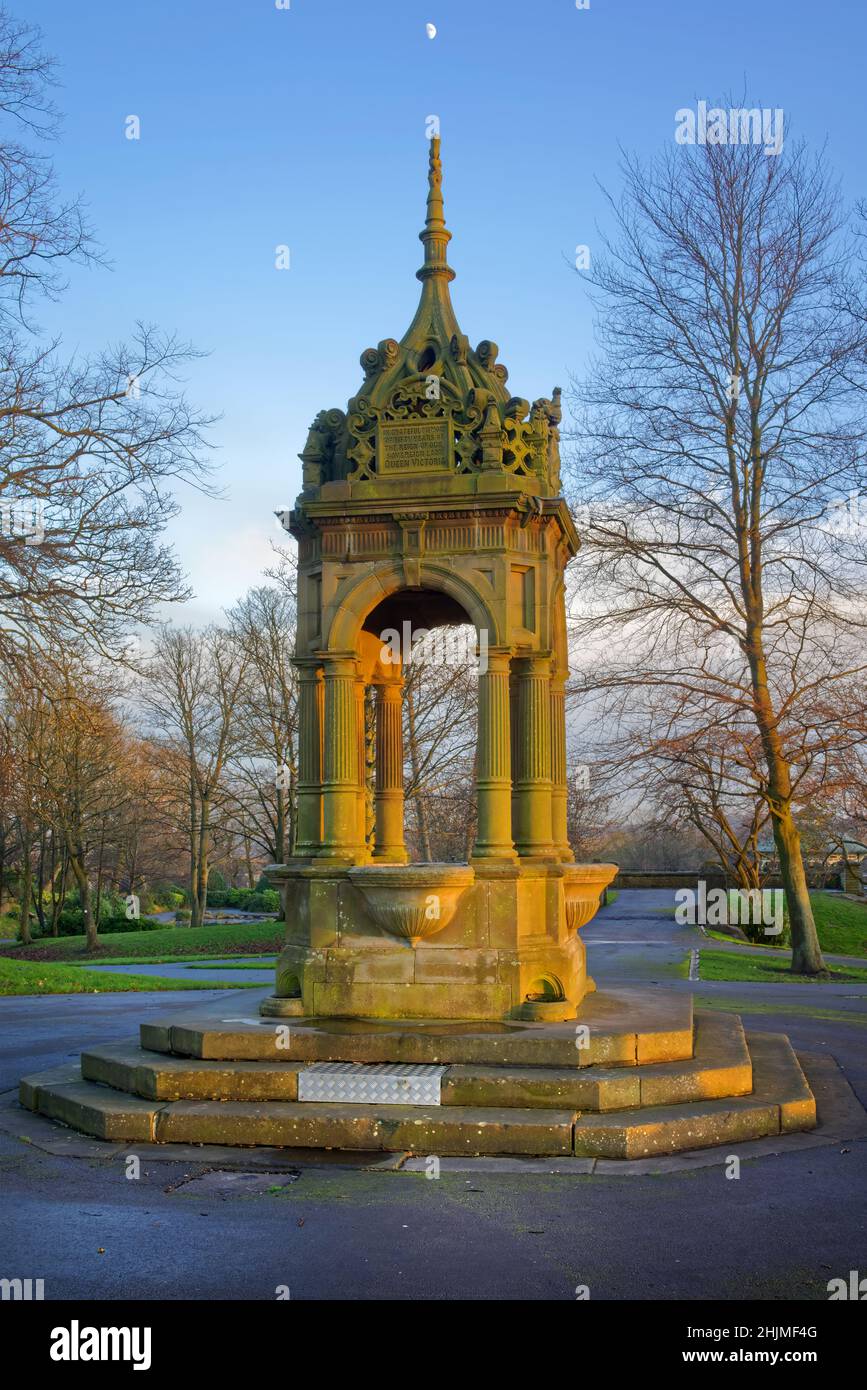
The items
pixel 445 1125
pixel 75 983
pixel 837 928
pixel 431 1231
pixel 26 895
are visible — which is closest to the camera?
pixel 431 1231

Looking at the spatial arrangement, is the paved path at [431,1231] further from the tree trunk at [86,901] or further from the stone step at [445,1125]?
the tree trunk at [86,901]

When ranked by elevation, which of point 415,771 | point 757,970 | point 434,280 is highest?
point 434,280

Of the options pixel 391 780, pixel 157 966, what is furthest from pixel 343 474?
pixel 157 966

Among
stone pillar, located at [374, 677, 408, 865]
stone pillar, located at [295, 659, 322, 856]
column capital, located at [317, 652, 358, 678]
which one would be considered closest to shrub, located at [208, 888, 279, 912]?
stone pillar, located at [374, 677, 408, 865]

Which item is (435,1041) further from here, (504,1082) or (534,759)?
(534,759)

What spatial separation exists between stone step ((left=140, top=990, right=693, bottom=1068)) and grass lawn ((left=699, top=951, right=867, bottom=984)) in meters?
10.8

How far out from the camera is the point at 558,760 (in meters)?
10.8

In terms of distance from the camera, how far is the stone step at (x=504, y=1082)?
7.57 metres

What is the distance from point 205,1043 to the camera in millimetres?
8359

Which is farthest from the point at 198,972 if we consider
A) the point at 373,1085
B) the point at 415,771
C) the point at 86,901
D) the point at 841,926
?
the point at 841,926

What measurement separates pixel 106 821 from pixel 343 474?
96.2 feet

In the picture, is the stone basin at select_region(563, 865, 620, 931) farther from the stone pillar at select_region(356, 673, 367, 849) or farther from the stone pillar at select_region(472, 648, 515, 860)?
the stone pillar at select_region(356, 673, 367, 849)

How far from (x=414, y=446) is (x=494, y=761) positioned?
2742 millimetres

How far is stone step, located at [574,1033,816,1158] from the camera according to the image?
7.07m
